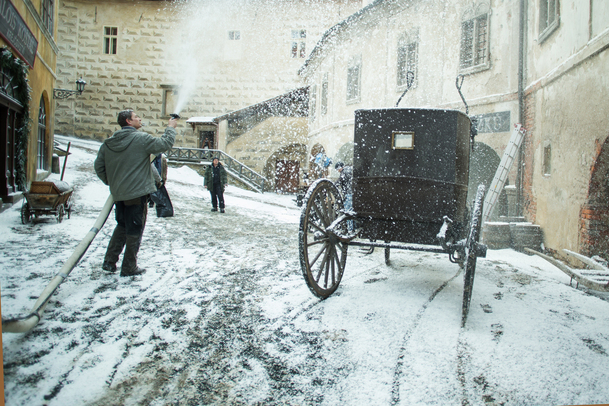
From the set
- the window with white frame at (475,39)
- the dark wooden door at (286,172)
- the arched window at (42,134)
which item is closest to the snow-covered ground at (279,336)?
the arched window at (42,134)

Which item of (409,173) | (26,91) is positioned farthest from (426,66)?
(26,91)

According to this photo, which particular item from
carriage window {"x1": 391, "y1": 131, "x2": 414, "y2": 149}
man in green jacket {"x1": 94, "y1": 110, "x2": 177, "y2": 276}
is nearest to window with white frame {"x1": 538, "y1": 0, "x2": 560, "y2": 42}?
carriage window {"x1": 391, "y1": 131, "x2": 414, "y2": 149}

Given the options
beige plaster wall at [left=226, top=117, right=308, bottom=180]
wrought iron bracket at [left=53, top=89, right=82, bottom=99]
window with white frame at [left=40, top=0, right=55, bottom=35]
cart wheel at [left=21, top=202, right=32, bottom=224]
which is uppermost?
beige plaster wall at [left=226, top=117, right=308, bottom=180]

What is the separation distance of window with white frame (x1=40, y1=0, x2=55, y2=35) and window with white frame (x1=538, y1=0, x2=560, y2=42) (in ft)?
21.7

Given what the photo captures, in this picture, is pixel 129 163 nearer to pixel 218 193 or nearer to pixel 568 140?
pixel 568 140

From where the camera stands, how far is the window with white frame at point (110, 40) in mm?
3369

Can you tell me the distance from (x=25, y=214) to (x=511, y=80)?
9667 millimetres

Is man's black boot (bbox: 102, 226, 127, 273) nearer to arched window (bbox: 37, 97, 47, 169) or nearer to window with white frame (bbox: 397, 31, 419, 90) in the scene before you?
arched window (bbox: 37, 97, 47, 169)

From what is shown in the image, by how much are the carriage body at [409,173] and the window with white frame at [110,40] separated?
2437 mm

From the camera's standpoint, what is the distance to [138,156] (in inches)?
131

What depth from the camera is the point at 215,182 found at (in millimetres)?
9242

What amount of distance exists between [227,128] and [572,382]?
16475mm

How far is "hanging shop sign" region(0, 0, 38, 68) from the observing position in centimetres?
153

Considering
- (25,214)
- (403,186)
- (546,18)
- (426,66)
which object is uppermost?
(426,66)
